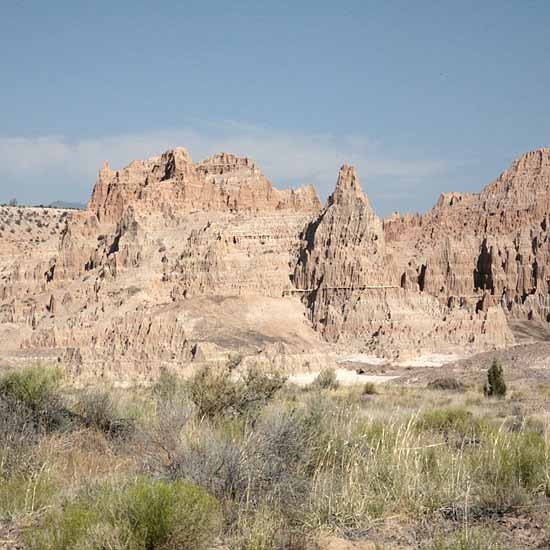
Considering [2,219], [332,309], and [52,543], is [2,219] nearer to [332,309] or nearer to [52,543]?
[332,309]

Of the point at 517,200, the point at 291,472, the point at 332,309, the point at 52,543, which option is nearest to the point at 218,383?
the point at 291,472

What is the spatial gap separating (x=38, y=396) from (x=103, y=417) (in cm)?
121

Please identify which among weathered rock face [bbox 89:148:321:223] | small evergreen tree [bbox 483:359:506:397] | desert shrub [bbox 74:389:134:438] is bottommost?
small evergreen tree [bbox 483:359:506:397]

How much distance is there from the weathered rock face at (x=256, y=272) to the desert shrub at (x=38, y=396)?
28901 mm

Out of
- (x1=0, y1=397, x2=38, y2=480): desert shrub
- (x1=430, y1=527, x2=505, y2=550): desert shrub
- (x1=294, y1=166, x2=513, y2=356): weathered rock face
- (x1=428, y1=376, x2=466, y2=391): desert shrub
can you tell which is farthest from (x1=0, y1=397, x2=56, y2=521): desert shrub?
(x1=294, y1=166, x2=513, y2=356): weathered rock face

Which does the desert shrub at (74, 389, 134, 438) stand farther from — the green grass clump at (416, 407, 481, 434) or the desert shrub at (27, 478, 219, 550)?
the desert shrub at (27, 478, 219, 550)

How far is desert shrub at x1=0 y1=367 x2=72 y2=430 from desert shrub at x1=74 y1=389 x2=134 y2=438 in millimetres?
271

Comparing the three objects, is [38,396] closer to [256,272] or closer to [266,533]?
[266,533]

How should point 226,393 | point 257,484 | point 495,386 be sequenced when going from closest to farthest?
point 257,484
point 226,393
point 495,386

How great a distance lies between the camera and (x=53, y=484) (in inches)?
368

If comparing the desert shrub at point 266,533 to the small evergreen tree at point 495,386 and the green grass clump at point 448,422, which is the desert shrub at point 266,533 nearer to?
the green grass clump at point 448,422

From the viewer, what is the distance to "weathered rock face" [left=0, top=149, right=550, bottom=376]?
61.1 metres

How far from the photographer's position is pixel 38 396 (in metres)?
13.6

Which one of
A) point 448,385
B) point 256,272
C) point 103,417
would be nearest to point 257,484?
point 103,417
